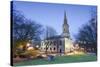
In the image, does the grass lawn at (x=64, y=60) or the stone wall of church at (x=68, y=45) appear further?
the stone wall of church at (x=68, y=45)

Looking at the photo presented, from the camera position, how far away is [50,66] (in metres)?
2.41

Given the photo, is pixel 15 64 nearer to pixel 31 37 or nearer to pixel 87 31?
pixel 31 37

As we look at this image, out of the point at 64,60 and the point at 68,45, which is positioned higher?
the point at 68,45

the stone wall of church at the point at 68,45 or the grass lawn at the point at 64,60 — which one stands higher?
the stone wall of church at the point at 68,45

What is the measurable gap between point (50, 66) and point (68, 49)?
27 cm

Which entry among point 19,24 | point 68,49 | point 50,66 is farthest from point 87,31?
point 19,24

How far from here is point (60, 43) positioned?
96.8 inches

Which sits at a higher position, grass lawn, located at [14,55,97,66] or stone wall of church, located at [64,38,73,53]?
stone wall of church, located at [64,38,73,53]

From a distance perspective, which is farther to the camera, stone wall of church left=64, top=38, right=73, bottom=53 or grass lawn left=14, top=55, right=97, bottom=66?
stone wall of church left=64, top=38, right=73, bottom=53

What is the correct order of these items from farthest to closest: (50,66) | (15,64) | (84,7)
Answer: (84,7)
(50,66)
(15,64)

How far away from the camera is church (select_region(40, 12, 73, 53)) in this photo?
2.39 m

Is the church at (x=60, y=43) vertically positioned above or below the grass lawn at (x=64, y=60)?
above

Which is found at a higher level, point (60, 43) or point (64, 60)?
point (60, 43)

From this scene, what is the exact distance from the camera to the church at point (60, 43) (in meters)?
2.39
